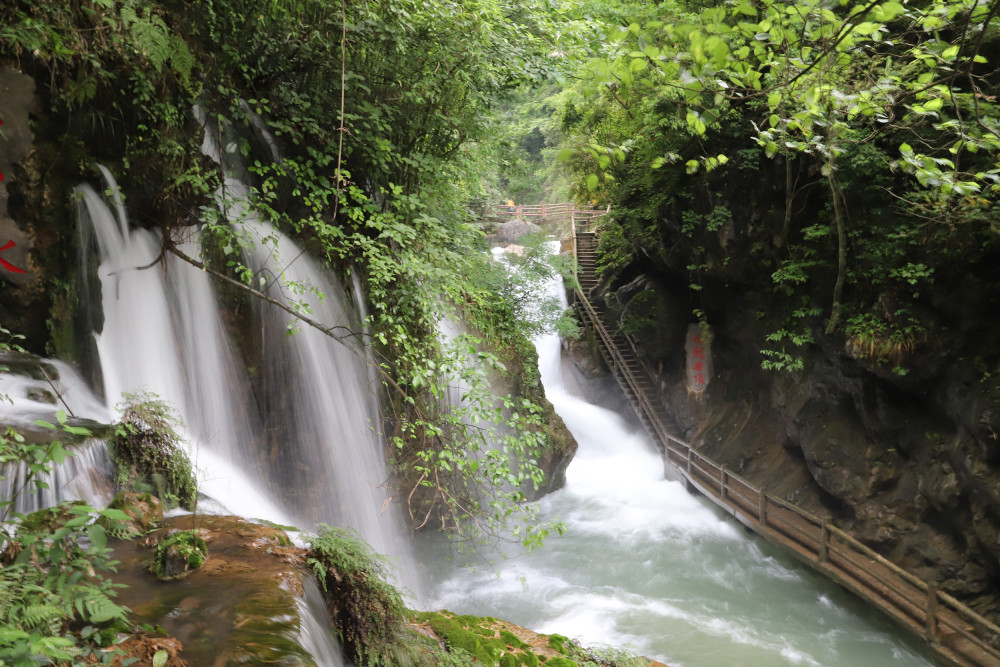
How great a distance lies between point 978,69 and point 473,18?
740cm

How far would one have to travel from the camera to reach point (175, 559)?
3381mm

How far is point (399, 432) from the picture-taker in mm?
7930

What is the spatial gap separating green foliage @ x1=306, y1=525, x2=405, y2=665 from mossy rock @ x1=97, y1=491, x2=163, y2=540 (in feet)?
3.55

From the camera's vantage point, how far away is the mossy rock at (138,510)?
11.8 ft

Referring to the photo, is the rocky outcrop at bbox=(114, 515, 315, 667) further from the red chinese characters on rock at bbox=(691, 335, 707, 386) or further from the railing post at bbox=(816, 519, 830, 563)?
the red chinese characters on rock at bbox=(691, 335, 707, 386)

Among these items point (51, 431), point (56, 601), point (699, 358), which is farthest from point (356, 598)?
point (699, 358)

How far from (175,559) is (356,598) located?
113cm

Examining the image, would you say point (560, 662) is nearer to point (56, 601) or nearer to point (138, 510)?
point (138, 510)

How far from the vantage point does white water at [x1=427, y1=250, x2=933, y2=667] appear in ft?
26.1

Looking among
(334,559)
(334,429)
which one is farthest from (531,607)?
(334,559)

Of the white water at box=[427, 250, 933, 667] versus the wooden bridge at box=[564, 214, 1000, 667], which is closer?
the wooden bridge at box=[564, 214, 1000, 667]

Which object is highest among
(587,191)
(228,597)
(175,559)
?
(587,191)

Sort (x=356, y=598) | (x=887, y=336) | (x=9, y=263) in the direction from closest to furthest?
(x=356, y=598) < (x=9, y=263) < (x=887, y=336)

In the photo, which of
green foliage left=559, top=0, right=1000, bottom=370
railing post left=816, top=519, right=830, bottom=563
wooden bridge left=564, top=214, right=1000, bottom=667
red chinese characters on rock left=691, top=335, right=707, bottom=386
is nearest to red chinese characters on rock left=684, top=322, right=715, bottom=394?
red chinese characters on rock left=691, top=335, right=707, bottom=386
